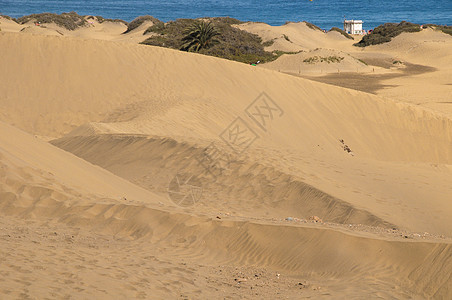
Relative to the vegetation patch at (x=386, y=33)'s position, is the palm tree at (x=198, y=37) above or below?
above

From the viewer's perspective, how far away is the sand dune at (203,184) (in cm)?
622

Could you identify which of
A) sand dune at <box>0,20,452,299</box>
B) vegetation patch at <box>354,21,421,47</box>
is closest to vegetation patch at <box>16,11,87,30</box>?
vegetation patch at <box>354,21,421,47</box>

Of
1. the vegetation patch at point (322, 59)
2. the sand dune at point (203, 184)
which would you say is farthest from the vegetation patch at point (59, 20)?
the sand dune at point (203, 184)

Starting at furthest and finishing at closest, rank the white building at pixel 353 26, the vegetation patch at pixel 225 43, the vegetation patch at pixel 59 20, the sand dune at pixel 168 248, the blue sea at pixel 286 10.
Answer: the blue sea at pixel 286 10
the white building at pixel 353 26
the vegetation patch at pixel 59 20
the vegetation patch at pixel 225 43
the sand dune at pixel 168 248

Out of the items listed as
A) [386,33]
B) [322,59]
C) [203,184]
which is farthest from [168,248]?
[386,33]

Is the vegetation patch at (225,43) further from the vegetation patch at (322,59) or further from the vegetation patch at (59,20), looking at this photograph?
the vegetation patch at (59,20)

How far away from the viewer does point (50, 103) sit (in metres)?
20.6

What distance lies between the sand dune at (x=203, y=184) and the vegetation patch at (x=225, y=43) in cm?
1690

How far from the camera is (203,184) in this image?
1158 cm

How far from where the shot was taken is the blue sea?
112438 mm

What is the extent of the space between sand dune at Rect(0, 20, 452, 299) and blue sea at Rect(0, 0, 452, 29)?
83.2 meters

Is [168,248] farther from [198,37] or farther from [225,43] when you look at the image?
[225,43]

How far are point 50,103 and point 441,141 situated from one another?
1520 cm

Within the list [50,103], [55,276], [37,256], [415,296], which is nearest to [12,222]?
[37,256]
